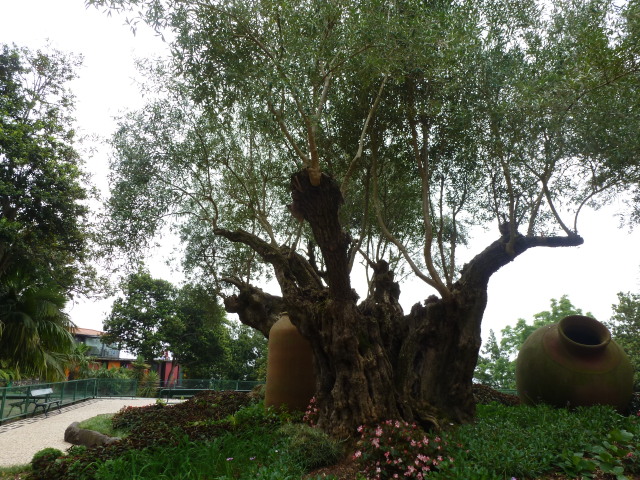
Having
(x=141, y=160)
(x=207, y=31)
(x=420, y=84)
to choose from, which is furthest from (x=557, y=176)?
(x=141, y=160)

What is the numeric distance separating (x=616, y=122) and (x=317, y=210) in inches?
237

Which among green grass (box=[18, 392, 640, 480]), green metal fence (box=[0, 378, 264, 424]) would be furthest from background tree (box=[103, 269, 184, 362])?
green grass (box=[18, 392, 640, 480])

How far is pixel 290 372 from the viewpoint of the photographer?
9.64 meters

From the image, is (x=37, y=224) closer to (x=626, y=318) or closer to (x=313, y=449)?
(x=313, y=449)

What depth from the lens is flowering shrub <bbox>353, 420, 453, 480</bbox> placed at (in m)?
5.23

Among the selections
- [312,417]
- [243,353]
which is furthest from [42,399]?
[243,353]

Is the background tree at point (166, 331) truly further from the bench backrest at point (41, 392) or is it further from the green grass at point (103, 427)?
the green grass at point (103, 427)

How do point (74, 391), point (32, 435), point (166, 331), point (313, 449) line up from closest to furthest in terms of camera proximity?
point (313, 449), point (32, 435), point (74, 391), point (166, 331)

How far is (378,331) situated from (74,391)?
45.9 ft

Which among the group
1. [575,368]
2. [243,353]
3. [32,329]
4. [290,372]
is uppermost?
[243,353]

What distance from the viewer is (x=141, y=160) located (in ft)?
38.0

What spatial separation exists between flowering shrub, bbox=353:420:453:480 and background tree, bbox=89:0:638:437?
96cm

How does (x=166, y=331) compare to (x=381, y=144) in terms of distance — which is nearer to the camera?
(x=381, y=144)

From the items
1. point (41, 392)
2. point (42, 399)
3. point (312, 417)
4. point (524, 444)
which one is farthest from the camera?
point (42, 399)
